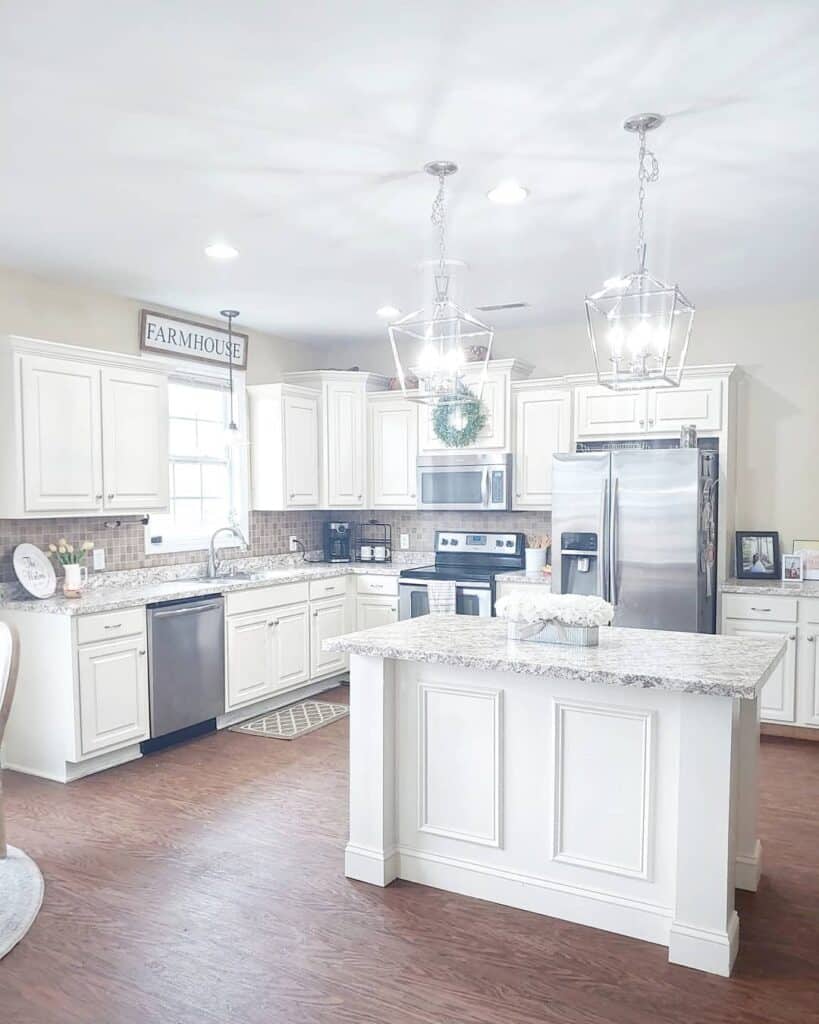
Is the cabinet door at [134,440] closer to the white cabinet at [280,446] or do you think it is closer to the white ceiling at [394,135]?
the white ceiling at [394,135]

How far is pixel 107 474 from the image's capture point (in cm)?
437

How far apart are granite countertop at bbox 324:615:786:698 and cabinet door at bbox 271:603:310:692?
2.19 m

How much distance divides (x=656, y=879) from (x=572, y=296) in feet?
11.5

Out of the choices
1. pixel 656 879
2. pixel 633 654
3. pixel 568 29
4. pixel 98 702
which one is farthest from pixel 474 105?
pixel 98 702

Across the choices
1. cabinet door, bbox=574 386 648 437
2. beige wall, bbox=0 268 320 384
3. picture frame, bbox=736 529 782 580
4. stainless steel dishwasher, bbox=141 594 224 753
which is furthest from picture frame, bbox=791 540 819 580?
beige wall, bbox=0 268 320 384

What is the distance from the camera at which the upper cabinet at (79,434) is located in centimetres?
395

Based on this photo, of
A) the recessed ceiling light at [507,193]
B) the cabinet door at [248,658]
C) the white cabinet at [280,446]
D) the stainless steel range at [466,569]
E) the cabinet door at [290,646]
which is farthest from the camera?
the white cabinet at [280,446]

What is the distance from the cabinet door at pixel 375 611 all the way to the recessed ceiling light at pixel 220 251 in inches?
109

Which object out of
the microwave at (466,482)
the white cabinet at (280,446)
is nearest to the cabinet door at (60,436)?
the white cabinet at (280,446)

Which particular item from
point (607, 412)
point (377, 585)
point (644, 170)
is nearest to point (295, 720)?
point (377, 585)

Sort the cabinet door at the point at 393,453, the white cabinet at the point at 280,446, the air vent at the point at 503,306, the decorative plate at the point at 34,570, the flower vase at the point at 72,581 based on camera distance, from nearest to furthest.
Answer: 1. the decorative plate at the point at 34,570
2. the flower vase at the point at 72,581
3. the air vent at the point at 503,306
4. the white cabinet at the point at 280,446
5. the cabinet door at the point at 393,453

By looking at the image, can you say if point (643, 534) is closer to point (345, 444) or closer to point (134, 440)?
point (345, 444)

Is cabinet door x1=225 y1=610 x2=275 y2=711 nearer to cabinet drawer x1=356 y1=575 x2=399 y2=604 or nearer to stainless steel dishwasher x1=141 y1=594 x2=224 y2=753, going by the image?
stainless steel dishwasher x1=141 y1=594 x2=224 y2=753

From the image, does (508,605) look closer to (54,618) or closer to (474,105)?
(474,105)
